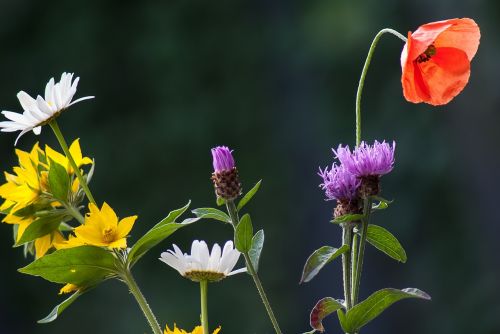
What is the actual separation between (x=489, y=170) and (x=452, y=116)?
319 millimetres

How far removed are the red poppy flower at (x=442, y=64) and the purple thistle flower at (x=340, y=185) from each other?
0.20 ft

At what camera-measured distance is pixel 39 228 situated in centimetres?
75

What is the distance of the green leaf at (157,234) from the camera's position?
0.71m

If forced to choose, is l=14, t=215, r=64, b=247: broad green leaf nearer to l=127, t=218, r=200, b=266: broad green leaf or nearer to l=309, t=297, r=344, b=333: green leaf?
l=127, t=218, r=200, b=266: broad green leaf

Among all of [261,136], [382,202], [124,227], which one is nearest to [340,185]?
[382,202]

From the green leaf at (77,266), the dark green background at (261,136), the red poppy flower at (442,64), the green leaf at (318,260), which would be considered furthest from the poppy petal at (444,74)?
the dark green background at (261,136)

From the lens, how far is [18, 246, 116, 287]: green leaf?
28.0 inches

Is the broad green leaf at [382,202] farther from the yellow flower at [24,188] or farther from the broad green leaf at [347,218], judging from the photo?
the yellow flower at [24,188]

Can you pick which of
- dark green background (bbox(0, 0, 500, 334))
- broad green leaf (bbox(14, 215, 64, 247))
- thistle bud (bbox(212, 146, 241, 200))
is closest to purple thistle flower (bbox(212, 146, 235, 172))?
thistle bud (bbox(212, 146, 241, 200))

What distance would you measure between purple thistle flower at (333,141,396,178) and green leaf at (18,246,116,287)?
0.15 metres

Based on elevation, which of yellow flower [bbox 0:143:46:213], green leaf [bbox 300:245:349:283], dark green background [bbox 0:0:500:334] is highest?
yellow flower [bbox 0:143:46:213]

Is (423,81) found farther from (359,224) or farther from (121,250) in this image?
(121,250)

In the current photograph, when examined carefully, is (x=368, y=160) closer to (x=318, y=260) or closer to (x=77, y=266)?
(x=318, y=260)

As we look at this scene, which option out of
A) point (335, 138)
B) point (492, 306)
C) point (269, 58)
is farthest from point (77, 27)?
point (492, 306)
